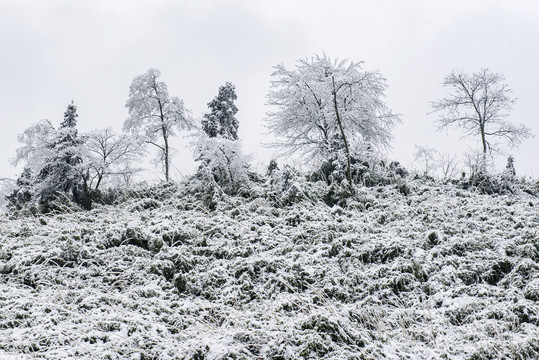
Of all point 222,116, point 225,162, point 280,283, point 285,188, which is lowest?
point 280,283

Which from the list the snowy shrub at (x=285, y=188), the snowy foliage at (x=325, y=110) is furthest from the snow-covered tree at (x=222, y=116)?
the snowy shrub at (x=285, y=188)

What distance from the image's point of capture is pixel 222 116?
60.9 feet

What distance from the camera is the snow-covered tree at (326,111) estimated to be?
598 inches

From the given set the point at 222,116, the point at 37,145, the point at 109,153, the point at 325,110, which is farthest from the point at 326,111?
the point at 37,145

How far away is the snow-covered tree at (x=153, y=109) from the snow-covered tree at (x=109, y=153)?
451cm

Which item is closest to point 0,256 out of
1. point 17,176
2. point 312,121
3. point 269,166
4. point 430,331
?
point 430,331

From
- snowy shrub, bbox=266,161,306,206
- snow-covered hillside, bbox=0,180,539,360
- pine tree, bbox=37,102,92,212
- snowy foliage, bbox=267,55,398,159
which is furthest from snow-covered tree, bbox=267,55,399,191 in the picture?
pine tree, bbox=37,102,92,212

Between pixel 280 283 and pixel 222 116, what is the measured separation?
528 inches

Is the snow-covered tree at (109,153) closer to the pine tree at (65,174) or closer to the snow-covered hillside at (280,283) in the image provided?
the pine tree at (65,174)

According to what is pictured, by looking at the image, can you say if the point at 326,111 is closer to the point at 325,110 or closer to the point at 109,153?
the point at 325,110

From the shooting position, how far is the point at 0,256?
23.6ft

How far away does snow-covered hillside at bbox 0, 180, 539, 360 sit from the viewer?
430 centimetres

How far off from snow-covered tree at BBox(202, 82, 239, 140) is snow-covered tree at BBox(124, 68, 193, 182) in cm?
426

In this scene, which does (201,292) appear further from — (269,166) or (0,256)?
(269,166)
